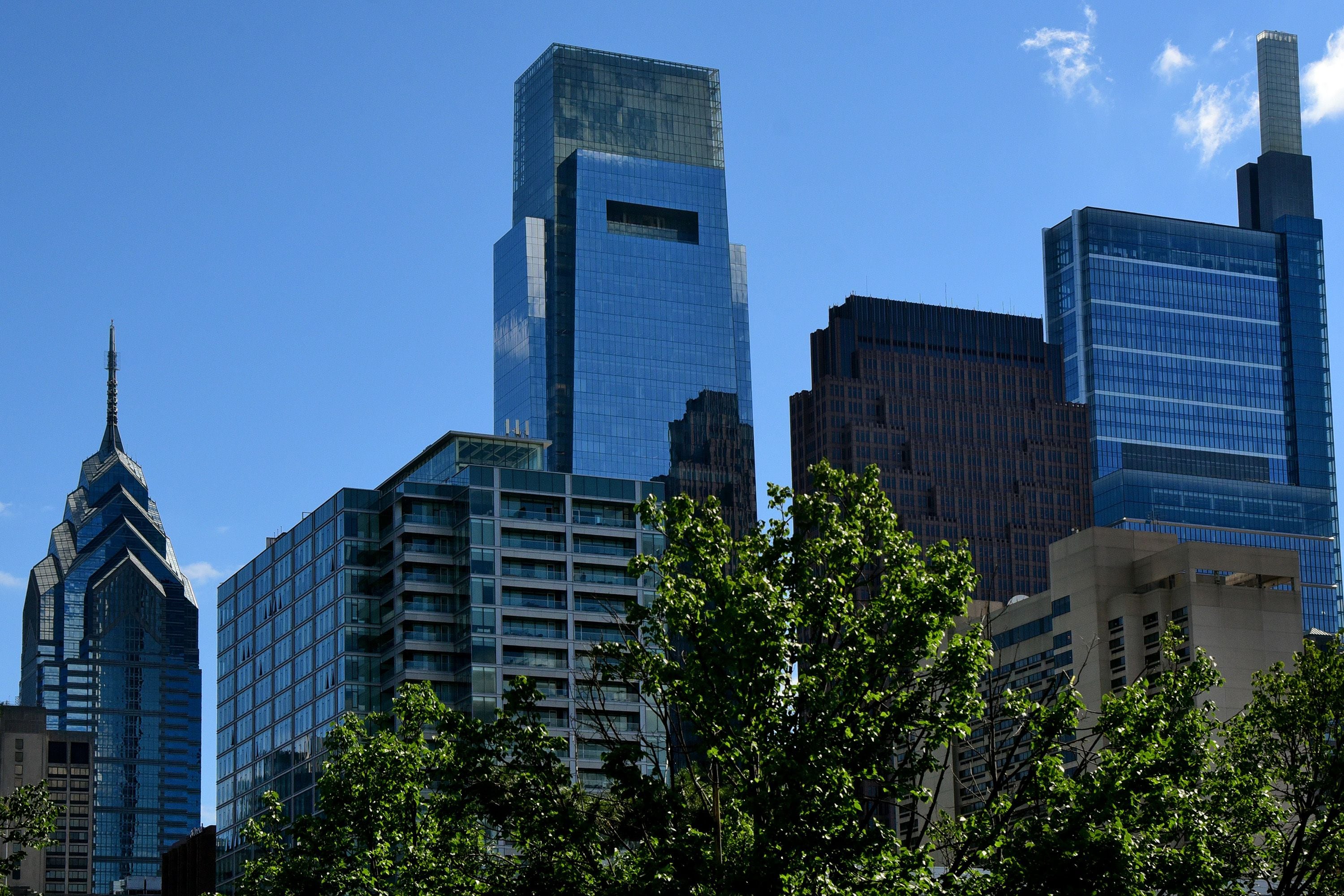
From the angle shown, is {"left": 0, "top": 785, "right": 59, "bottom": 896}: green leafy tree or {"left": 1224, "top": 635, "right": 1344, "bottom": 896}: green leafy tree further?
{"left": 0, "top": 785, "right": 59, "bottom": 896}: green leafy tree

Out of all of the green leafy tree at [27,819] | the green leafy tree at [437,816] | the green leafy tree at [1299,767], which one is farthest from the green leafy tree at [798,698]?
the green leafy tree at [27,819]

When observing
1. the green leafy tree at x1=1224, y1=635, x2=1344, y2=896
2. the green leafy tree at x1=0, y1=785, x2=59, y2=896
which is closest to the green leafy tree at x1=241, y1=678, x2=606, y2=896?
the green leafy tree at x1=0, y1=785, x2=59, y2=896

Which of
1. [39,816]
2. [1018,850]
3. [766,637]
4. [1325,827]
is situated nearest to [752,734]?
[766,637]

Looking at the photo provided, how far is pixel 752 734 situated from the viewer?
3606 cm

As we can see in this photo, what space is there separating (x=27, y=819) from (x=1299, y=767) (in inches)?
1417

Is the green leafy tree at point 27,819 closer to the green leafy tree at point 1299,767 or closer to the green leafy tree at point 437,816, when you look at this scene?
the green leafy tree at point 437,816

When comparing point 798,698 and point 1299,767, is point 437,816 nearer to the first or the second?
point 798,698

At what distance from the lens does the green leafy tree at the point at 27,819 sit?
57.6 m

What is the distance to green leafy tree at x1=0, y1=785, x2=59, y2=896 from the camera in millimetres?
57562

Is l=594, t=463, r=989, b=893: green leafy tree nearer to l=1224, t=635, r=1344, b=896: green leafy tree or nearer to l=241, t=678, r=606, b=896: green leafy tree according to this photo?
l=241, t=678, r=606, b=896: green leafy tree

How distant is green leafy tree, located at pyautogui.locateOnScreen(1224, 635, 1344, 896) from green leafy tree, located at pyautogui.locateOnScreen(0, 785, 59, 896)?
32550 mm

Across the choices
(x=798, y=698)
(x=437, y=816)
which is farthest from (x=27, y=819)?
(x=798, y=698)

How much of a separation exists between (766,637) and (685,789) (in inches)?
256

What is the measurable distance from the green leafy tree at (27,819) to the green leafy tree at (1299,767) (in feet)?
107
